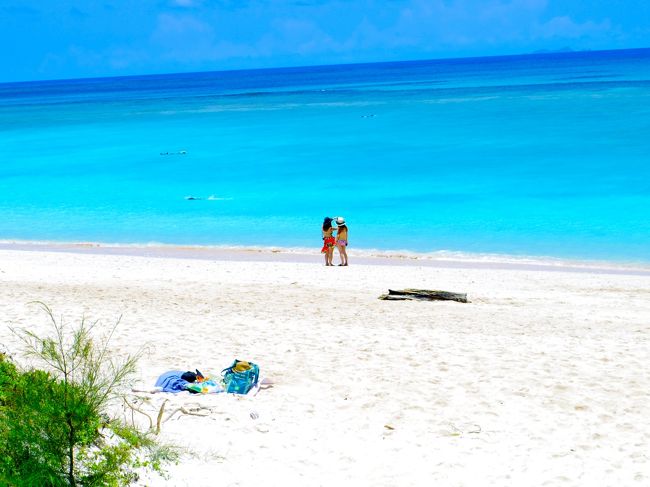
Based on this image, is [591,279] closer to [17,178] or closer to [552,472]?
[552,472]

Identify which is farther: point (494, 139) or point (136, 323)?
point (494, 139)

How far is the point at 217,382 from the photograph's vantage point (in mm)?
10828

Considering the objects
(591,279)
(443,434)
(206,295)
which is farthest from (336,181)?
(443,434)

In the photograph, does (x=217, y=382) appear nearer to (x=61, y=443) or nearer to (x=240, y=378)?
(x=240, y=378)

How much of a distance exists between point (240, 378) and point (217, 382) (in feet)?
1.56

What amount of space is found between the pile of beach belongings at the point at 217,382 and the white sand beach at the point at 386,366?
224 mm

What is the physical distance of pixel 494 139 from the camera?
5009 cm

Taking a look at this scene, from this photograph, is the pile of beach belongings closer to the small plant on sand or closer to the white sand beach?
the white sand beach

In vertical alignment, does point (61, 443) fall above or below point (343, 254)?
below

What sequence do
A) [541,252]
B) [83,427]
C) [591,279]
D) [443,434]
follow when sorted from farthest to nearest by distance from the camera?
1. [541,252]
2. [591,279]
3. [443,434]
4. [83,427]

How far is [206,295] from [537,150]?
1272 inches

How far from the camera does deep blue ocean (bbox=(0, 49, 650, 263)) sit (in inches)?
1083

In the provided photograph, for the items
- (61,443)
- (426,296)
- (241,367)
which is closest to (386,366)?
(241,367)

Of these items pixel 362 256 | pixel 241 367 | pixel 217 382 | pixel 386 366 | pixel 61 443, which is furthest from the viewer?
pixel 362 256
